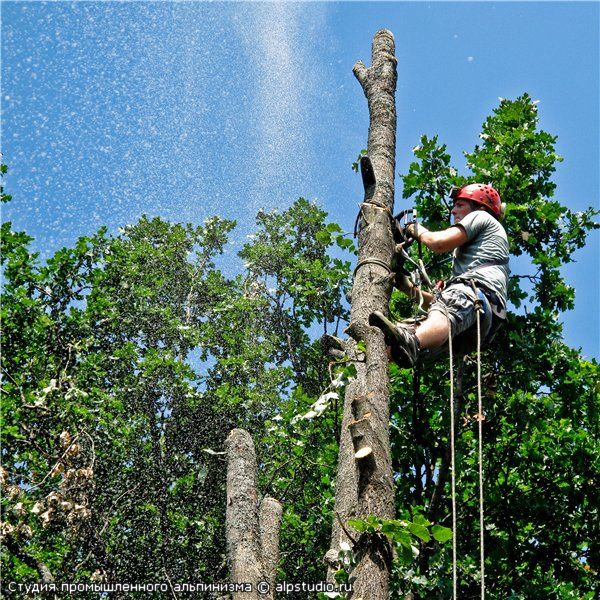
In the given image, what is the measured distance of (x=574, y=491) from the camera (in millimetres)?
7148

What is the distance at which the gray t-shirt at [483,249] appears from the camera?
426cm

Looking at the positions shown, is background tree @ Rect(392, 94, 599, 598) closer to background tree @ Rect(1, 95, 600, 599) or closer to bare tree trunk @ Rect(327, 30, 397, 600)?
background tree @ Rect(1, 95, 600, 599)

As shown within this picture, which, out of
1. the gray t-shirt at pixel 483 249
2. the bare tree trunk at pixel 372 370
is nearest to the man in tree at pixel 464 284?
the gray t-shirt at pixel 483 249

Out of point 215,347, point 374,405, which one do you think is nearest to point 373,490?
point 374,405


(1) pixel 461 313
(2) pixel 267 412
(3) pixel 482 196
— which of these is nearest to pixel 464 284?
(1) pixel 461 313

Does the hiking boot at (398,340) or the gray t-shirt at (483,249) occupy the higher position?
the gray t-shirt at (483,249)

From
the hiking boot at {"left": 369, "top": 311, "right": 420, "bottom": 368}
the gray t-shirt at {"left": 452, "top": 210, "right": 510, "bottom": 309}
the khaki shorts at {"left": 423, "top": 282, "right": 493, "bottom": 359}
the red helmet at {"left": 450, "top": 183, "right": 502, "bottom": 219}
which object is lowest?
the hiking boot at {"left": 369, "top": 311, "right": 420, "bottom": 368}

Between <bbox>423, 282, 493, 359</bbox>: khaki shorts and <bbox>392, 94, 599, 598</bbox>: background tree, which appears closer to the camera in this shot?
<bbox>423, 282, 493, 359</bbox>: khaki shorts

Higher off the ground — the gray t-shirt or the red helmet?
the red helmet

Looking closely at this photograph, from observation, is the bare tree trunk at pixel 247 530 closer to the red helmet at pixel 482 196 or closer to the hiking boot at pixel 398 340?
the hiking boot at pixel 398 340

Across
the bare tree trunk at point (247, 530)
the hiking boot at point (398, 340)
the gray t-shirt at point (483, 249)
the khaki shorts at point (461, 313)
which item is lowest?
the bare tree trunk at point (247, 530)

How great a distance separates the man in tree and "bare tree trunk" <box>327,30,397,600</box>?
22cm

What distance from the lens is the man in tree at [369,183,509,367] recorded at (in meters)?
3.66

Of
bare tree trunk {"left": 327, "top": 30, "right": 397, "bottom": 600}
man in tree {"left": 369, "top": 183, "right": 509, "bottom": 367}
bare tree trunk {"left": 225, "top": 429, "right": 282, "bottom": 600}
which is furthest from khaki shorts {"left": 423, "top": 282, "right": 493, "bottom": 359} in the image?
bare tree trunk {"left": 225, "top": 429, "right": 282, "bottom": 600}
